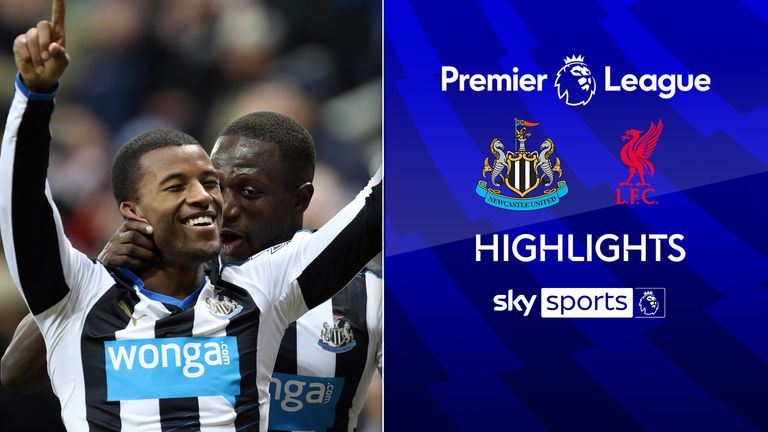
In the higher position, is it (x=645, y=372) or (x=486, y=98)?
(x=486, y=98)

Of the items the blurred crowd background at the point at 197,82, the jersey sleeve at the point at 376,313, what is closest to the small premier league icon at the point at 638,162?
the jersey sleeve at the point at 376,313

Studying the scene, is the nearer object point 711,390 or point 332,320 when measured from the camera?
point 711,390

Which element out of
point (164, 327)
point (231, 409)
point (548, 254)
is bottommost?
point (231, 409)

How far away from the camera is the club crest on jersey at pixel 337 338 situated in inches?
108

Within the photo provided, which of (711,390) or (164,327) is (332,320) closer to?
(164,327)

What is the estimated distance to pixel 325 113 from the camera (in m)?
3.88

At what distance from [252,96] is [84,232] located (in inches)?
30.4

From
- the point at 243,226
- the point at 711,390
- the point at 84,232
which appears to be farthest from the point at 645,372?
the point at 84,232

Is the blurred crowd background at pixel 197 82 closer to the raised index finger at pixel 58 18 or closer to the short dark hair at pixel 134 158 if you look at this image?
the short dark hair at pixel 134 158

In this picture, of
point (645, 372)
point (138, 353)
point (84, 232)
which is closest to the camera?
point (645, 372)

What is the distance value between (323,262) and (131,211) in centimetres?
42

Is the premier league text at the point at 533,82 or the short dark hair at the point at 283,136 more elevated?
the premier league text at the point at 533,82

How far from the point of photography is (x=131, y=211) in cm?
231

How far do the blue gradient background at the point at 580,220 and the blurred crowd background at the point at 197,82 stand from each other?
5.47 feet
